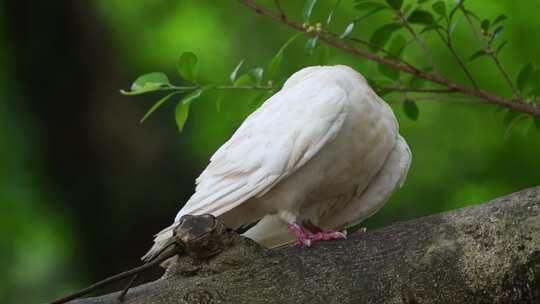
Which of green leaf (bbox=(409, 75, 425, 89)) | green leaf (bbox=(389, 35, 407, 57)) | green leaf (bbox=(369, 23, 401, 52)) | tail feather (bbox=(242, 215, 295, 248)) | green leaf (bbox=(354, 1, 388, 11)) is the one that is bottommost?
tail feather (bbox=(242, 215, 295, 248))

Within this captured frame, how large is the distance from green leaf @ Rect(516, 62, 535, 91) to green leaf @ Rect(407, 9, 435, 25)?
1.28 feet

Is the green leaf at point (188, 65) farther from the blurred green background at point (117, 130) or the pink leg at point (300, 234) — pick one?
the blurred green background at point (117, 130)

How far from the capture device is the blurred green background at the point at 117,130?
781 cm

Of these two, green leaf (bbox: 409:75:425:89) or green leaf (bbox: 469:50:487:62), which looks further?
green leaf (bbox: 409:75:425:89)

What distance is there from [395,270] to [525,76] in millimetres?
1276

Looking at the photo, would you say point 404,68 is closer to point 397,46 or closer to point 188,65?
point 397,46

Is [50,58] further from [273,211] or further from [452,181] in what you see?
[273,211]

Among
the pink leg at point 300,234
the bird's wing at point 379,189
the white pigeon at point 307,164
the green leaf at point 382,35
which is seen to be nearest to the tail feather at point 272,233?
the white pigeon at point 307,164

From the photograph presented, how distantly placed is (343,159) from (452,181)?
4164 mm

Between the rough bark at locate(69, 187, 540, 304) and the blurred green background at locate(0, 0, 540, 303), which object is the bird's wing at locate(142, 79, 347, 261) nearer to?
the rough bark at locate(69, 187, 540, 304)

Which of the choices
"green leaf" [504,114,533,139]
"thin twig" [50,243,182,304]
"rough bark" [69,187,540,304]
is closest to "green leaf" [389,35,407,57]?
"green leaf" [504,114,533,139]

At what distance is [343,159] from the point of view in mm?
3830

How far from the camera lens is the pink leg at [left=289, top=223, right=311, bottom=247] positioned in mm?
3334

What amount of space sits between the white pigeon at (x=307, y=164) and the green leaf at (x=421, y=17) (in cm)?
30
